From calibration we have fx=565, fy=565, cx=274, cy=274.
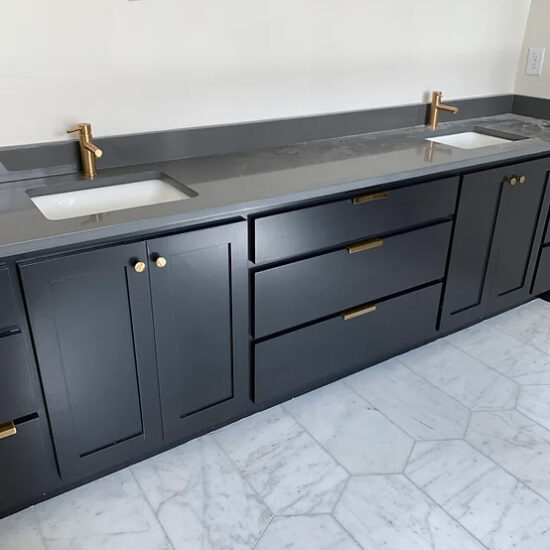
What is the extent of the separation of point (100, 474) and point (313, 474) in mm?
658

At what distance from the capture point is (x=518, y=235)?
7.86ft

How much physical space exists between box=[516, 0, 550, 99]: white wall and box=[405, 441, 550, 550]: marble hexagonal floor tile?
6.05 ft

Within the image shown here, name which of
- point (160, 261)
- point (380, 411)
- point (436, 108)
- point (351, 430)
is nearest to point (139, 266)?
point (160, 261)

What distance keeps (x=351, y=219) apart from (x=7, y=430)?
45.3 inches

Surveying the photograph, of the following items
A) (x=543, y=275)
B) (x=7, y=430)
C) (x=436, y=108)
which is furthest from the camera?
(x=543, y=275)

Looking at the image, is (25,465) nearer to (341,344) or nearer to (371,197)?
(341,344)

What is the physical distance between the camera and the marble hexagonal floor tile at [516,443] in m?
1.80

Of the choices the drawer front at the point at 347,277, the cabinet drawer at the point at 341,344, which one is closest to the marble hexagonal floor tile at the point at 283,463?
the cabinet drawer at the point at 341,344

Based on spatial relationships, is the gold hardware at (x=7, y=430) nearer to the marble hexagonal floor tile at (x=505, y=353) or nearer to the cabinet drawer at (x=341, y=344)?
the cabinet drawer at (x=341, y=344)

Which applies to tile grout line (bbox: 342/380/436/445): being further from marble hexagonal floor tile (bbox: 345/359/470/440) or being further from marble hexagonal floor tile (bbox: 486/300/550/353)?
marble hexagonal floor tile (bbox: 486/300/550/353)

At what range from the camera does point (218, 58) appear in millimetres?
1948

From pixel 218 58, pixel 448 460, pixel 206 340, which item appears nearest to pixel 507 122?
pixel 218 58

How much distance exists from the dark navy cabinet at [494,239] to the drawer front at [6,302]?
5.07 feet

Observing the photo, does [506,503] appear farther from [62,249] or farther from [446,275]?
[62,249]
